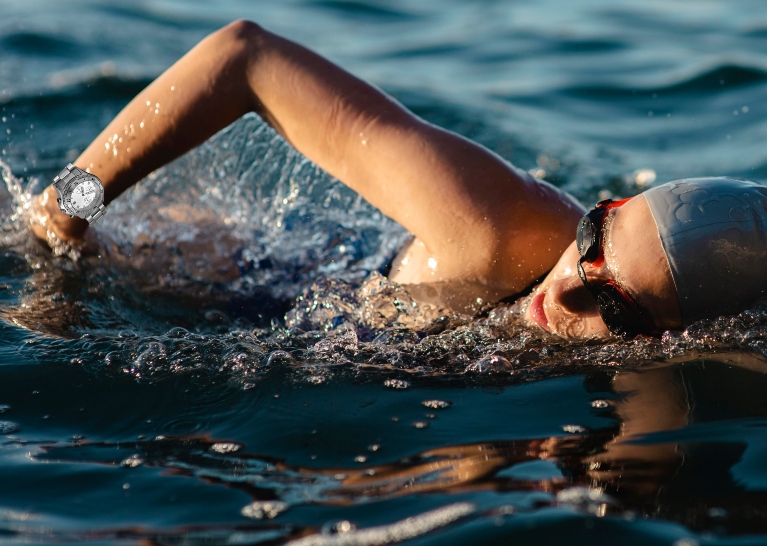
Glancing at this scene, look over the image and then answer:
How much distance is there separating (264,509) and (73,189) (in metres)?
1.52

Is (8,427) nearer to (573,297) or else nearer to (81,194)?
(81,194)

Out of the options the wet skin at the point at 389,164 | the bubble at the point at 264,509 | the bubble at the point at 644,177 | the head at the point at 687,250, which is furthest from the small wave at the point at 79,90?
the bubble at the point at 264,509

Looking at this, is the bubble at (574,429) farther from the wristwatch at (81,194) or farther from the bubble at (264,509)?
the wristwatch at (81,194)

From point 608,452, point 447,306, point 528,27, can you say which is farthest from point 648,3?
point 608,452

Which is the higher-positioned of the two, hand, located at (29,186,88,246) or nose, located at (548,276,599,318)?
hand, located at (29,186,88,246)

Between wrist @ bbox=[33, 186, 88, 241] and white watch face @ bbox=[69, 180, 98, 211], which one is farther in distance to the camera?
wrist @ bbox=[33, 186, 88, 241]

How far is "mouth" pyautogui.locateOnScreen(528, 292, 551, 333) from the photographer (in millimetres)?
2467

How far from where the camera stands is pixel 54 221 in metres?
3.05

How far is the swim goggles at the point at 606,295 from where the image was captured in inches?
88.4

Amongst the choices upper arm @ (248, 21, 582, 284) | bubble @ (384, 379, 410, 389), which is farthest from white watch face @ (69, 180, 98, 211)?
bubble @ (384, 379, 410, 389)

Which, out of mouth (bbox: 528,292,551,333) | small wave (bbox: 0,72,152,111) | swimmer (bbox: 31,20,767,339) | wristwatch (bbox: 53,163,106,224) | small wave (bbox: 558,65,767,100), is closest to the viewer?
swimmer (bbox: 31,20,767,339)

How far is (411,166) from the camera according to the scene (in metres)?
2.61

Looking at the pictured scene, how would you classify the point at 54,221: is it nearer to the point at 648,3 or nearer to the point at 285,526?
the point at 285,526

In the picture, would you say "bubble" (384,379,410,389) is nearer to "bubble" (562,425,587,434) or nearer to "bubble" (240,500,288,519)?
"bubble" (562,425,587,434)
